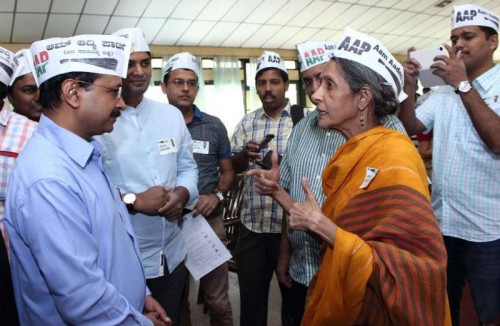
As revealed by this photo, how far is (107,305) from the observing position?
3.79ft

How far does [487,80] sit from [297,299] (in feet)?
4.94

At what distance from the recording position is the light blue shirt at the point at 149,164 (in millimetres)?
1840

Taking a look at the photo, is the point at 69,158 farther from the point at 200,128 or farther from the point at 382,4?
the point at 382,4

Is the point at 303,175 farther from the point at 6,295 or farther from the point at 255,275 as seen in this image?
the point at 6,295

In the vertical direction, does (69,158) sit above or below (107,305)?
above

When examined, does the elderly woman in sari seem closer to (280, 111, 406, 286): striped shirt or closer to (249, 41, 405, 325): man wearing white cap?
(249, 41, 405, 325): man wearing white cap

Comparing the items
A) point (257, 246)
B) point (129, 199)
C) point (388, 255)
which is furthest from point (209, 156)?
point (388, 255)

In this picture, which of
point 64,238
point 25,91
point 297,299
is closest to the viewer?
point 64,238

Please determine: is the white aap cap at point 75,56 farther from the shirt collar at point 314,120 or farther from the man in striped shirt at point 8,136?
the shirt collar at point 314,120

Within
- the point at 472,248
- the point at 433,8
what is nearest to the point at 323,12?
the point at 433,8

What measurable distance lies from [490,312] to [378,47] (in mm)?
1512

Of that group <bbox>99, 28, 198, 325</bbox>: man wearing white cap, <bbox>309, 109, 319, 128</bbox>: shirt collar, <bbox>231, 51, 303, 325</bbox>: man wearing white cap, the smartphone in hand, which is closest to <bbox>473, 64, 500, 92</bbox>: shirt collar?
the smartphone in hand

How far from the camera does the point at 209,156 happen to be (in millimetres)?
2885

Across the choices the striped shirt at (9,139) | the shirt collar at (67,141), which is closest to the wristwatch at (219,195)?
the striped shirt at (9,139)
